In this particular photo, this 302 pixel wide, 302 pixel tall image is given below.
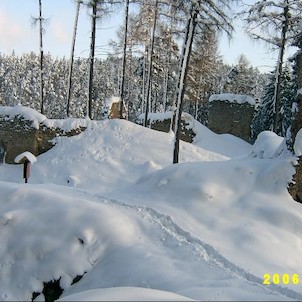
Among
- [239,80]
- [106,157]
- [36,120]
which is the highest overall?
[239,80]

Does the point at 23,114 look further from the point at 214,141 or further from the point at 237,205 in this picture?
the point at 237,205

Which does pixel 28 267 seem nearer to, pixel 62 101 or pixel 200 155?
pixel 200 155

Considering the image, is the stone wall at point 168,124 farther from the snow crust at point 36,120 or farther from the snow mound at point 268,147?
the snow mound at point 268,147

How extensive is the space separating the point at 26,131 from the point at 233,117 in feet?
47.5

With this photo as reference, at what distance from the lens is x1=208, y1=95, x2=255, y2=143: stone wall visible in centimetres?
2770

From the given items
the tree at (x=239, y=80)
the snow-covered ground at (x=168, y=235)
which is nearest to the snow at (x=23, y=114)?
the snow-covered ground at (x=168, y=235)

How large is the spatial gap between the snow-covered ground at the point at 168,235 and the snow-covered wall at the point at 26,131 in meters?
8.46

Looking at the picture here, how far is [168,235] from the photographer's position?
7.84 meters

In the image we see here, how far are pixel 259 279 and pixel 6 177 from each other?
45.9 ft

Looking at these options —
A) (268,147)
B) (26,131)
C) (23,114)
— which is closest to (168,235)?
(268,147)

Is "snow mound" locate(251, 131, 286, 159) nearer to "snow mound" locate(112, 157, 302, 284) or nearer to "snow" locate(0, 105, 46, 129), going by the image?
"snow mound" locate(112, 157, 302, 284)

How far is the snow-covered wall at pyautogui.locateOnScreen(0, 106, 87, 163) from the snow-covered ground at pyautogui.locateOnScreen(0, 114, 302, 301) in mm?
8465

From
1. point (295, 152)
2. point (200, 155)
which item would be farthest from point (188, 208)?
point (200, 155)

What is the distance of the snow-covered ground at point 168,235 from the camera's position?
5719 millimetres
